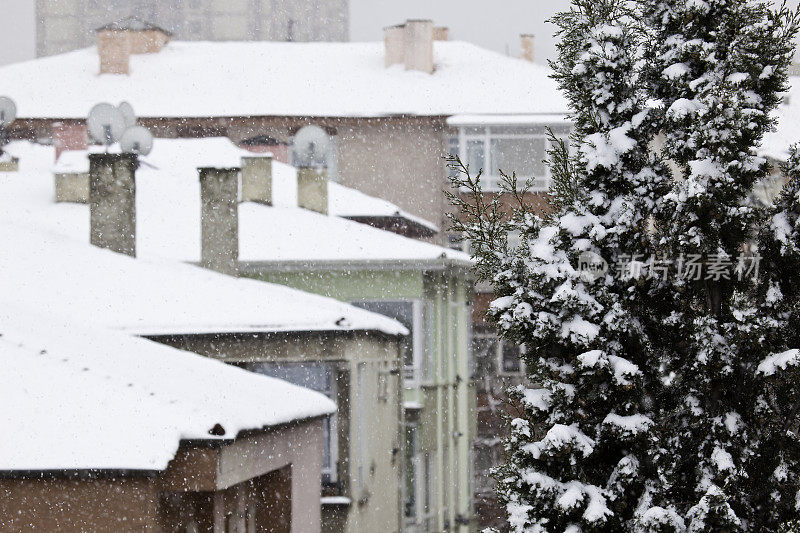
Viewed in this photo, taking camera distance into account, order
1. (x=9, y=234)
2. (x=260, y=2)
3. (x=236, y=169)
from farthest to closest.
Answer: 1. (x=260, y=2)
2. (x=236, y=169)
3. (x=9, y=234)

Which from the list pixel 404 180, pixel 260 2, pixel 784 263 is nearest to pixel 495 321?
pixel 784 263

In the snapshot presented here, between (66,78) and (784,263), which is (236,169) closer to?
(784,263)

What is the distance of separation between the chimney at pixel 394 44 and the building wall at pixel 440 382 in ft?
46.0

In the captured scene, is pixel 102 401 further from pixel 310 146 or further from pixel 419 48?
pixel 419 48

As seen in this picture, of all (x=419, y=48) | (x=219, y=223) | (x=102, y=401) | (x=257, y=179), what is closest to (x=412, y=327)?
(x=257, y=179)

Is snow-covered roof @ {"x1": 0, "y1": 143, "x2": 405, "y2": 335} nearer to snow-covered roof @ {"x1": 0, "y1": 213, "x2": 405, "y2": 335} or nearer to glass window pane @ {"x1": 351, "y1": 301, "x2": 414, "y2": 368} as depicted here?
snow-covered roof @ {"x1": 0, "y1": 213, "x2": 405, "y2": 335}

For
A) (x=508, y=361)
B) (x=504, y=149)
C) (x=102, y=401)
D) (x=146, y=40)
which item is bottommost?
(x=508, y=361)

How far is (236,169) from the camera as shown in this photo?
21.4 m

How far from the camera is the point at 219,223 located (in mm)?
21359

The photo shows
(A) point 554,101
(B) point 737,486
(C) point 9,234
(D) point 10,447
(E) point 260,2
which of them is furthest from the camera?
(E) point 260,2

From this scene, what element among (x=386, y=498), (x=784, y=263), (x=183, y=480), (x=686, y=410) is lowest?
(x=386, y=498)

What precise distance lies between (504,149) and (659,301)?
31.4 metres

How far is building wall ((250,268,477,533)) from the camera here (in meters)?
25.1

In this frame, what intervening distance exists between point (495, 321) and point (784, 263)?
219 cm
